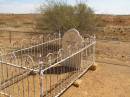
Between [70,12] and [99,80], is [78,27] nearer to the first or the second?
[70,12]

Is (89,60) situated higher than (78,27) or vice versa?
(78,27)

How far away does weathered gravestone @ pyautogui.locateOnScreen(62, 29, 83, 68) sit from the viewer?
282 inches

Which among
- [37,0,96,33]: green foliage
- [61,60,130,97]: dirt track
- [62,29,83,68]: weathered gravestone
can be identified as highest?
[37,0,96,33]: green foliage

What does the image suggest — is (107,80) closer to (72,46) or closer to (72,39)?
(72,46)

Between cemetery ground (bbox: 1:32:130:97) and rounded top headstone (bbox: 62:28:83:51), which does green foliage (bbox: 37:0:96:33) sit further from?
rounded top headstone (bbox: 62:28:83:51)

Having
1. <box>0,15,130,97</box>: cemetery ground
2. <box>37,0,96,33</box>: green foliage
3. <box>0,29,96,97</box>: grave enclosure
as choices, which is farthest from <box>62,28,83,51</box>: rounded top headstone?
<box>37,0,96,33</box>: green foliage

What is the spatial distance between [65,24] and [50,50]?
2338mm

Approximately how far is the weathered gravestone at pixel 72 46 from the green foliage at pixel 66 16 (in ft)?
15.1

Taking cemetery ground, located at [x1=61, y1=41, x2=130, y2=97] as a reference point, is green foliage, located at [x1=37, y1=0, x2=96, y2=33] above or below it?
above

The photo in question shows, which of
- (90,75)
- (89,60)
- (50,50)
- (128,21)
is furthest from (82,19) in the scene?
(128,21)

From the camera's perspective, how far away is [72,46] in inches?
289

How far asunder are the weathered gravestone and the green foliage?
15.1 ft

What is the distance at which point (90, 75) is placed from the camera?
722cm

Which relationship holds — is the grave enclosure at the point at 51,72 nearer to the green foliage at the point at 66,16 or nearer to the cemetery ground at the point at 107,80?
the cemetery ground at the point at 107,80
